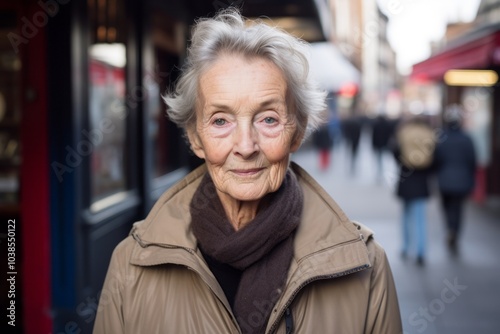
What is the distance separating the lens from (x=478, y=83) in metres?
11.5

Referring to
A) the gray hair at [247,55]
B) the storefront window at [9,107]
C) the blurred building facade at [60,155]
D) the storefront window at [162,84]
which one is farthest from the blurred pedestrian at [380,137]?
the gray hair at [247,55]

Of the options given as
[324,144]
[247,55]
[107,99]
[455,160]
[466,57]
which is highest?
[466,57]

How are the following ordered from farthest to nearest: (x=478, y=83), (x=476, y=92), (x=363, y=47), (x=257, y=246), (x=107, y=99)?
(x=363, y=47) → (x=476, y=92) → (x=478, y=83) → (x=107, y=99) → (x=257, y=246)

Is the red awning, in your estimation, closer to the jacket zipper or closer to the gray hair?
the gray hair

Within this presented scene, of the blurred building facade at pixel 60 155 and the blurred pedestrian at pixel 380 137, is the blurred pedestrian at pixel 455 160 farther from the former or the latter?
the blurred pedestrian at pixel 380 137

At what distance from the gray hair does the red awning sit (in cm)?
742

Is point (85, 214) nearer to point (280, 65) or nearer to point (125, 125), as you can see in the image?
point (125, 125)

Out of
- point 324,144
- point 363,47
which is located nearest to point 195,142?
point 324,144

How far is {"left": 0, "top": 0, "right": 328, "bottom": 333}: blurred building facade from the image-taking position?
191 inches

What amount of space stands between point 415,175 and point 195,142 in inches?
249

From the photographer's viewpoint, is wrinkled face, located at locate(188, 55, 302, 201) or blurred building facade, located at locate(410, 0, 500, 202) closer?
wrinkled face, located at locate(188, 55, 302, 201)

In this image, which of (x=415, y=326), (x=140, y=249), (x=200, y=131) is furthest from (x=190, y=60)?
(x=415, y=326)

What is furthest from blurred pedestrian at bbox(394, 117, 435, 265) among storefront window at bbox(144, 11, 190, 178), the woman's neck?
the woman's neck

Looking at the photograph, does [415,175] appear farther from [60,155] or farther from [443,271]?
[60,155]
